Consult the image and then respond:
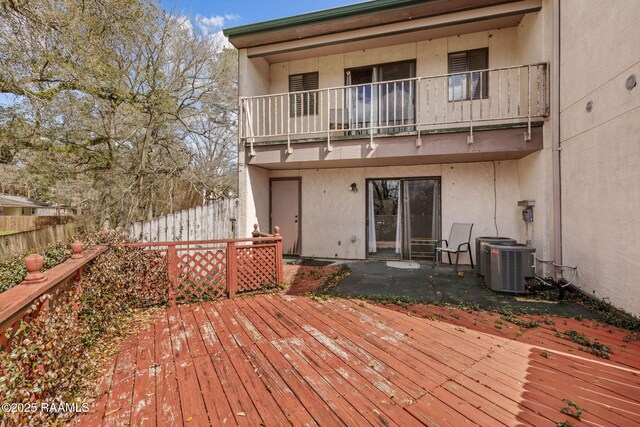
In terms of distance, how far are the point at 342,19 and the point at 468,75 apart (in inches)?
123

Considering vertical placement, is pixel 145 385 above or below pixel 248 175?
below

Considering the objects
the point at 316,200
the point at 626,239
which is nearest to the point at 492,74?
the point at 626,239

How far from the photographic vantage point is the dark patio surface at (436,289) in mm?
3975

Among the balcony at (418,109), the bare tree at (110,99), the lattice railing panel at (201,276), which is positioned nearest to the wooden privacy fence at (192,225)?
the lattice railing panel at (201,276)

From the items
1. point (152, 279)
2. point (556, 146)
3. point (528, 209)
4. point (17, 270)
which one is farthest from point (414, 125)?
point (17, 270)

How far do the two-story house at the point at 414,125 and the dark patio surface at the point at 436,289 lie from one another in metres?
0.83

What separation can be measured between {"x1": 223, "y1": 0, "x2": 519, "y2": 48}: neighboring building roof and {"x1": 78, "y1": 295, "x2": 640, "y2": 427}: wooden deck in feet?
19.0

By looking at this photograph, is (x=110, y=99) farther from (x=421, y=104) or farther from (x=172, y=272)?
(x=421, y=104)

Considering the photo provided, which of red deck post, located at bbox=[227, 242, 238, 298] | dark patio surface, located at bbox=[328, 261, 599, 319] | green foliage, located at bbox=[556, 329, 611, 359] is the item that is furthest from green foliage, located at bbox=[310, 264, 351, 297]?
green foliage, located at bbox=[556, 329, 611, 359]

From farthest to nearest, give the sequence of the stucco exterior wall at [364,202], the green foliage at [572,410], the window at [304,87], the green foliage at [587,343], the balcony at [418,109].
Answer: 1. the window at [304,87]
2. the stucco exterior wall at [364,202]
3. the balcony at [418,109]
4. the green foliage at [587,343]
5. the green foliage at [572,410]

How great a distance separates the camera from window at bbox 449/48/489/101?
625cm

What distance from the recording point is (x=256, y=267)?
4.77 m

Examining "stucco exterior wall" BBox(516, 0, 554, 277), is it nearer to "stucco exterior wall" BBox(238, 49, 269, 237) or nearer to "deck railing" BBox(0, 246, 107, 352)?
"stucco exterior wall" BBox(238, 49, 269, 237)

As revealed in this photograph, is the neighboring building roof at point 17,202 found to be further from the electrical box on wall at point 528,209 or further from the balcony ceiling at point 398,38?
the electrical box on wall at point 528,209
